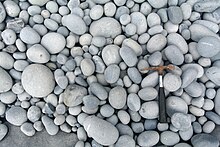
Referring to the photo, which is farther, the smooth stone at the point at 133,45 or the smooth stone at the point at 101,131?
the smooth stone at the point at 133,45

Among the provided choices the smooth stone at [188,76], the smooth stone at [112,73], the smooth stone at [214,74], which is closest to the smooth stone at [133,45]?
the smooth stone at [112,73]

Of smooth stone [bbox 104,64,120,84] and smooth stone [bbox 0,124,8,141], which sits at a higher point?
smooth stone [bbox 104,64,120,84]

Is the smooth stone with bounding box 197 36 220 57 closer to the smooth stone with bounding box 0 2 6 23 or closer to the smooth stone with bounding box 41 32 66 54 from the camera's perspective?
the smooth stone with bounding box 41 32 66 54

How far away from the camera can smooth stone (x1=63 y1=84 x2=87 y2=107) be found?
1.21 metres

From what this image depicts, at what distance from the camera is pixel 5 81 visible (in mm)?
1234

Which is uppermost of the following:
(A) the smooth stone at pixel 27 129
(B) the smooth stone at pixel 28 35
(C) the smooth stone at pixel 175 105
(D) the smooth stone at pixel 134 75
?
(B) the smooth stone at pixel 28 35

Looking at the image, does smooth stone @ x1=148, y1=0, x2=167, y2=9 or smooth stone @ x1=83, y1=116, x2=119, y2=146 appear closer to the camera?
smooth stone @ x1=83, y1=116, x2=119, y2=146

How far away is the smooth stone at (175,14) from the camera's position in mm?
1288

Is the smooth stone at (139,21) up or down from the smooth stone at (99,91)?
up

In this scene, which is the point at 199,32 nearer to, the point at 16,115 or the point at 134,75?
the point at 134,75

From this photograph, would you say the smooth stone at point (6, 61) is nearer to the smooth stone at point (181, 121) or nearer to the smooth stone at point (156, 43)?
the smooth stone at point (156, 43)

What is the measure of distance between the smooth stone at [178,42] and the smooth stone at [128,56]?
20cm

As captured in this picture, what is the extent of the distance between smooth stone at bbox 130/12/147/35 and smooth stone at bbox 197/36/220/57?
27 centimetres

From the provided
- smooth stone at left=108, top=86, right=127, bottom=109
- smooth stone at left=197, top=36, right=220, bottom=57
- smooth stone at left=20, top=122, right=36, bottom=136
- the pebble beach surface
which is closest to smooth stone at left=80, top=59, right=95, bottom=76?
the pebble beach surface
